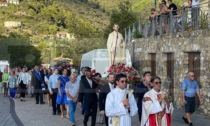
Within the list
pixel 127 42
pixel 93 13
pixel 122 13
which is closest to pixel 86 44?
pixel 122 13

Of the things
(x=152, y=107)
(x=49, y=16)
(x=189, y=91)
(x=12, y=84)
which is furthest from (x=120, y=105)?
(x=49, y=16)

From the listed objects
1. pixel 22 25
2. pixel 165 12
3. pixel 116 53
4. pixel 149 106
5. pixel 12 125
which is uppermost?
pixel 22 25

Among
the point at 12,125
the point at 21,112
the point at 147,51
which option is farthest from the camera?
the point at 147,51

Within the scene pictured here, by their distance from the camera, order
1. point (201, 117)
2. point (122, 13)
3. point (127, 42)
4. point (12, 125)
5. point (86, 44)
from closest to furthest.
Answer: point (12, 125)
point (201, 117)
point (127, 42)
point (122, 13)
point (86, 44)

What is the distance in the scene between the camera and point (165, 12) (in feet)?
62.4

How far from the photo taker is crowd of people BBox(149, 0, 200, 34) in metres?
16.4

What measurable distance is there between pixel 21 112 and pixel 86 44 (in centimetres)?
4315

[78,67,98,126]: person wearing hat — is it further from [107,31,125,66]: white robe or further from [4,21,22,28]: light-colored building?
[4,21,22,28]: light-colored building

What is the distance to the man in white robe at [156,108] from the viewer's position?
7.74 m

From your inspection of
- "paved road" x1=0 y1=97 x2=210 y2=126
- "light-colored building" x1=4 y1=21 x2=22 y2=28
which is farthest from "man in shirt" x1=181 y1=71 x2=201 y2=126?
"light-colored building" x1=4 y1=21 x2=22 y2=28

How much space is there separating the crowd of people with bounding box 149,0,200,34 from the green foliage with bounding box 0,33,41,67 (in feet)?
123

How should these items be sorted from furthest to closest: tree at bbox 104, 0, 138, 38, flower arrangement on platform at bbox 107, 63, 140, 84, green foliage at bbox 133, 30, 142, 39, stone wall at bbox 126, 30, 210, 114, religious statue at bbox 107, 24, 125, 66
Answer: tree at bbox 104, 0, 138, 38 < green foliage at bbox 133, 30, 142, 39 < stone wall at bbox 126, 30, 210, 114 < religious statue at bbox 107, 24, 125, 66 < flower arrangement on platform at bbox 107, 63, 140, 84

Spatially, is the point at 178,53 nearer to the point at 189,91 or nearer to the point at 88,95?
Answer: the point at 189,91

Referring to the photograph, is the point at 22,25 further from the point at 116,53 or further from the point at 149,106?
the point at 149,106
